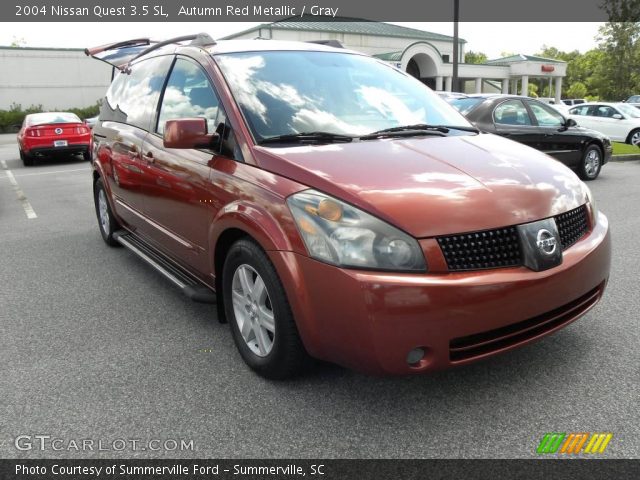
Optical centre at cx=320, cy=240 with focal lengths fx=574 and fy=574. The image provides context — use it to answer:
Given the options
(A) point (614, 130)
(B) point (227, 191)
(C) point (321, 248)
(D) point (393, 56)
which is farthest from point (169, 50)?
(D) point (393, 56)

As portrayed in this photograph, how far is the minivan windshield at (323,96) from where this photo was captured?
3309 mm

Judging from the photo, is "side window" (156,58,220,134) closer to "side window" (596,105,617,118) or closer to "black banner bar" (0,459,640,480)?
"black banner bar" (0,459,640,480)

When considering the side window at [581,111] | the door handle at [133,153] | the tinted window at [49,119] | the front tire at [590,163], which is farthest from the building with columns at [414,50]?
the door handle at [133,153]

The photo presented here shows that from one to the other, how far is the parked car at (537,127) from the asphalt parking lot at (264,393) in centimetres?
576

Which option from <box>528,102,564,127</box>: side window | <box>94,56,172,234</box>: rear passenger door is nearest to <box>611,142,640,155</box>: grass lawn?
<box>528,102,564,127</box>: side window

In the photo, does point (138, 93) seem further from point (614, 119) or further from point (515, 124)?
point (614, 119)

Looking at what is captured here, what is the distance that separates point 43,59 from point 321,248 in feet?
147

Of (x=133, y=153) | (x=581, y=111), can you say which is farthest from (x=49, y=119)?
(x=581, y=111)

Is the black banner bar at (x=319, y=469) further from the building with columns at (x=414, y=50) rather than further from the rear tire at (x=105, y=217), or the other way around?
the building with columns at (x=414, y=50)

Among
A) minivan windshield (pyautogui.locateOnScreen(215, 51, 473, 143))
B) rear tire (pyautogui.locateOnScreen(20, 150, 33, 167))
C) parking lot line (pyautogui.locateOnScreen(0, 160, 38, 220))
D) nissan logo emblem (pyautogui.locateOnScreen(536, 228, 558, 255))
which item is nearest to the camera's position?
nissan logo emblem (pyautogui.locateOnScreen(536, 228, 558, 255))

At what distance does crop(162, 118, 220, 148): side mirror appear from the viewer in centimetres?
317

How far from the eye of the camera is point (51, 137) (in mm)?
15422

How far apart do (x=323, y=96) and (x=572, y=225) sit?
163 centimetres

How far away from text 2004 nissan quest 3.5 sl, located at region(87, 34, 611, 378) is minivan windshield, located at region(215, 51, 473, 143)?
1 cm
